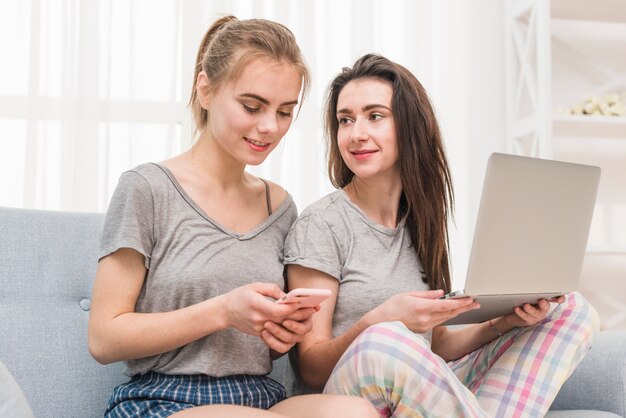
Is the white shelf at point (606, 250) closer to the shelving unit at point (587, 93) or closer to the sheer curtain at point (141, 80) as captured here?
the shelving unit at point (587, 93)

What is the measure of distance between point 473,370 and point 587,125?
146cm

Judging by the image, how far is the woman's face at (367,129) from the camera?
160 centimetres

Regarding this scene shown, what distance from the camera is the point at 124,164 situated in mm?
2615

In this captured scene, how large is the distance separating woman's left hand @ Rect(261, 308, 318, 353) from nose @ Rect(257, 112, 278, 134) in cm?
36

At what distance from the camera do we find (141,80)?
104 inches

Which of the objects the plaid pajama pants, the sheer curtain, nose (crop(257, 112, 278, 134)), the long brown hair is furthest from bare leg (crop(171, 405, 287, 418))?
the sheer curtain

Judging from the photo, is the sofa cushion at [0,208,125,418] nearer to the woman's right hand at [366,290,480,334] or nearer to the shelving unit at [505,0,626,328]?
the woman's right hand at [366,290,480,334]

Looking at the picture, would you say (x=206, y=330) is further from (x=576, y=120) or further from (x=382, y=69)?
(x=576, y=120)

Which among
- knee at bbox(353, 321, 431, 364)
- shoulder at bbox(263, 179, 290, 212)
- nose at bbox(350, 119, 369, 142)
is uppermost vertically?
nose at bbox(350, 119, 369, 142)

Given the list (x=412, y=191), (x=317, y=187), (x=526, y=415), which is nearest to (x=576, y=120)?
(x=317, y=187)

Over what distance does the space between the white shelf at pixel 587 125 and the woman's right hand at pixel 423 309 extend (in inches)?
62.0

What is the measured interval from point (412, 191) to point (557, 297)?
1.22 ft

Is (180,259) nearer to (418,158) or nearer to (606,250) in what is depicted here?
(418,158)

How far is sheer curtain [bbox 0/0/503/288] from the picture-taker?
8.38 ft
